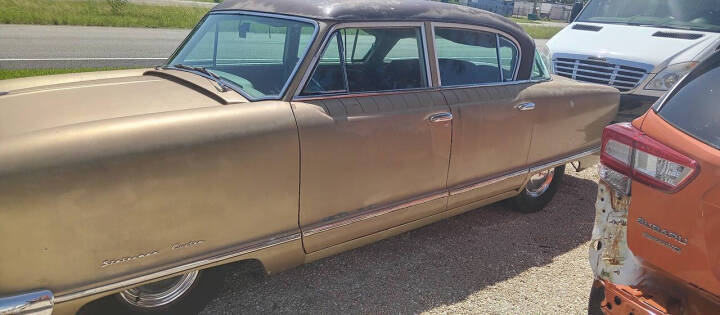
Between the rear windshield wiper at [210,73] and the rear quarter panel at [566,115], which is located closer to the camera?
the rear windshield wiper at [210,73]

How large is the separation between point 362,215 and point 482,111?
1.11 metres

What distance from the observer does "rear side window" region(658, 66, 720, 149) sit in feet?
6.23

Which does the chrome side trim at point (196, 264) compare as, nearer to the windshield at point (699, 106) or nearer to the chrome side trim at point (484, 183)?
the chrome side trim at point (484, 183)

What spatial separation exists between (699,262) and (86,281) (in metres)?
2.35

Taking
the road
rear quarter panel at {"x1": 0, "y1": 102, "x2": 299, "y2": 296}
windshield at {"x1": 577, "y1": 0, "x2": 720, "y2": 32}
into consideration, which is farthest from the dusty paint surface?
the road

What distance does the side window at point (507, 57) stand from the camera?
3791mm

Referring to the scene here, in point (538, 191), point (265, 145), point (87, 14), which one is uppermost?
point (87, 14)

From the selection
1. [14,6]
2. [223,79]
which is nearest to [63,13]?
[14,6]

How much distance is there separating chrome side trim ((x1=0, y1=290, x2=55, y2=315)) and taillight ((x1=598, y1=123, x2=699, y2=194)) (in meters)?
2.35

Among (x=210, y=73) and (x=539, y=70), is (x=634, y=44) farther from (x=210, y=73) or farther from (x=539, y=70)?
(x=210, y=73)

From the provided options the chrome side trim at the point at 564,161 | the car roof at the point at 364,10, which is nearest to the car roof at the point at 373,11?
the car roof at the point at 364,10

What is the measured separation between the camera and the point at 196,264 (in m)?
2.35

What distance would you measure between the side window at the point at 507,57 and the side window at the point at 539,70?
21 cm

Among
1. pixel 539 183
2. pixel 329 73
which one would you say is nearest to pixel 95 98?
pixel 329 73
